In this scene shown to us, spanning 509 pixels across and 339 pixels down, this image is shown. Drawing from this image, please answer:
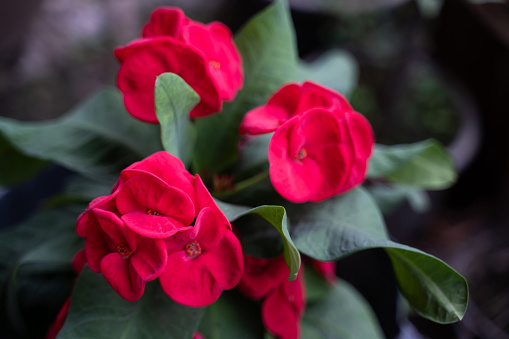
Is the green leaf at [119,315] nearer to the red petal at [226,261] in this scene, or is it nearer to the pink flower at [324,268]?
the red petal at [226,261]

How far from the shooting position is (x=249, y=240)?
0.54 metres

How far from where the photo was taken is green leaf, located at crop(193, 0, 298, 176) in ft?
2.07

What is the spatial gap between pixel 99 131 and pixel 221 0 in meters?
1.69

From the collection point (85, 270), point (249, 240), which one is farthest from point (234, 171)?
point (85, 270)

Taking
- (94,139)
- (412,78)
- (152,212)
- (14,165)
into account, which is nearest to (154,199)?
(152,212)

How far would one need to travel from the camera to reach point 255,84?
2.12 ft

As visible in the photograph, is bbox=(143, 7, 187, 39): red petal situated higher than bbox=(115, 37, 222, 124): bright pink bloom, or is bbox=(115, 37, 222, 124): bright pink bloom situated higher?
bbox=(143, 7, 187, 39): red petal

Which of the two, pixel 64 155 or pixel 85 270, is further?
pixel 64 155

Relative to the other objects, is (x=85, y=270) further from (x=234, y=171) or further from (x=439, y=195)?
(x=439, y=195)

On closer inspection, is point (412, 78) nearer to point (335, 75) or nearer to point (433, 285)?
point (335, 75)

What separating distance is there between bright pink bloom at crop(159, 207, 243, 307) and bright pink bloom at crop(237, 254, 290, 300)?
109mm

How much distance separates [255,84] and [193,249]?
0.95 feet

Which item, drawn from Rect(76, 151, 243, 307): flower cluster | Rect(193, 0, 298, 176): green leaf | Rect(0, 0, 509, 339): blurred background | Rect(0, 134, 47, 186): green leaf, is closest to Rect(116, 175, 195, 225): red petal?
Rect(76, 151, 243, 307): flower cluster

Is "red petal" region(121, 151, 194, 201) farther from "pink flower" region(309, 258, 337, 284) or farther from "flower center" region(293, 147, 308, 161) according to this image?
"pink flower" region(309, 258, 337, 284)
